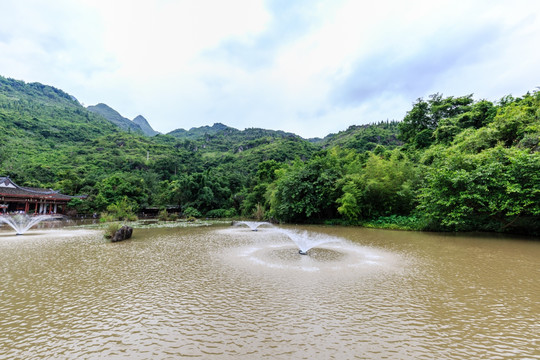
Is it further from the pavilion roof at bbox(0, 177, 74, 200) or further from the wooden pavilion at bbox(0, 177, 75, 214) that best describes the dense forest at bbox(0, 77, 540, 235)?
the pavilion roof at bbox(0, 177, 74, 200)

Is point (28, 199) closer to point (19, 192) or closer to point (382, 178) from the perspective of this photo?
point (19, 192)

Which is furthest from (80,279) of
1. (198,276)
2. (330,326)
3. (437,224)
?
(437,224)

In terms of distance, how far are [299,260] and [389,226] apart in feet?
38.7

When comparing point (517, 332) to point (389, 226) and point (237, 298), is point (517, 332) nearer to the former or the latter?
point (237, 298)

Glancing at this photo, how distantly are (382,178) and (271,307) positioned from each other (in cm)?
1659

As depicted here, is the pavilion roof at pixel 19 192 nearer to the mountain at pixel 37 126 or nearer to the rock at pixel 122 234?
the rock at pixel 122 234

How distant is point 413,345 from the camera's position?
3.26 metres

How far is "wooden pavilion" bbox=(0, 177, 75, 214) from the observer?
25848 millimetres

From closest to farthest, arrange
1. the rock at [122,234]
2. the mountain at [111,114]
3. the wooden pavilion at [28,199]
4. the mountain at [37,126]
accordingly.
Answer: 1. the rock at [122,234]
2. the wooden pavilion at [28,199]
3. the mountain at [37,126]
4. the mountain at [111,114]

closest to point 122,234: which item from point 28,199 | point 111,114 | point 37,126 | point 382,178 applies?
point 382,178

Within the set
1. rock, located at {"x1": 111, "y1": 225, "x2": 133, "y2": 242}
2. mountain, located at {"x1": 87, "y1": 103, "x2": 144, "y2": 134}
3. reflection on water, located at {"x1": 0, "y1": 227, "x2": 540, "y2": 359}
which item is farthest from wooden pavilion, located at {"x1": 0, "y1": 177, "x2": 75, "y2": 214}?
mountain, located at {"x1": 87, "y1": 103, "x2": 144, "y2": 134}

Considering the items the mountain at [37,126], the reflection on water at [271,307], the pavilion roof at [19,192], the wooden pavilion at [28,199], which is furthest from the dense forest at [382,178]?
the reflection on water at [271,307]

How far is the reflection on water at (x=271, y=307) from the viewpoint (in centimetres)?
322

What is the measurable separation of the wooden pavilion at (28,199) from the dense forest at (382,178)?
215 centimetres
